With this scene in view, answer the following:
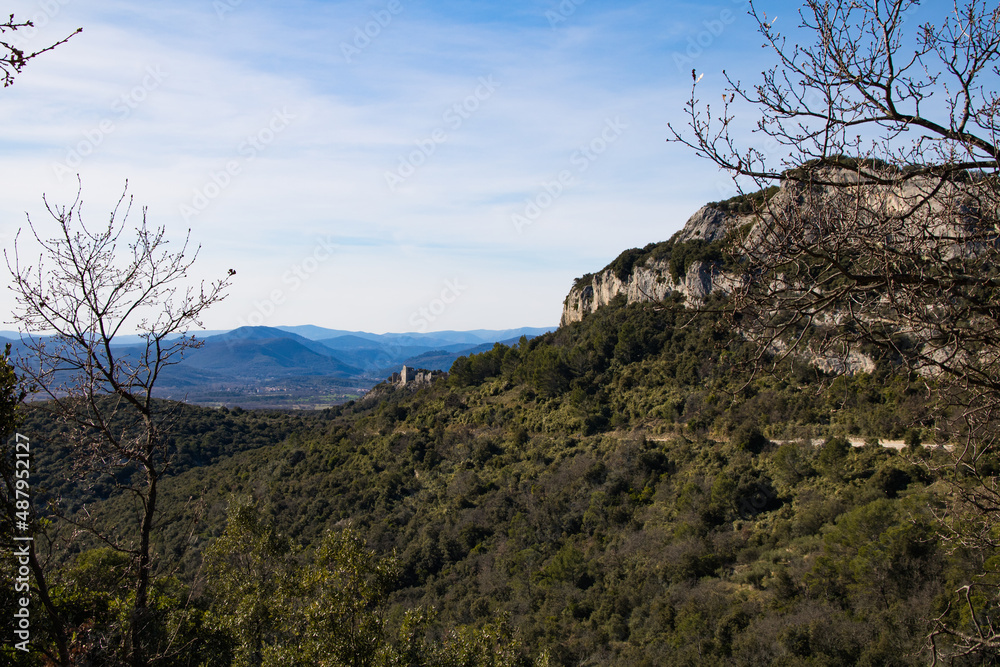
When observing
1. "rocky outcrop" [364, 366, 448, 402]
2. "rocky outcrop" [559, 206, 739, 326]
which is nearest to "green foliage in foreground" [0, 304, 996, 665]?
"rocky outcrop" [559, 206, 739, 326]

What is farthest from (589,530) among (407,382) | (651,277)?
(407,382)

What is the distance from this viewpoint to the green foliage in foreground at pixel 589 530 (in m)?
8.02

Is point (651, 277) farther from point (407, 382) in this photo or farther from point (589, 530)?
point (407, 382)

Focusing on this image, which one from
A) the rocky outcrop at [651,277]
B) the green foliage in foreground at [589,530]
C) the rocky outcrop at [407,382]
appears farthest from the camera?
the rocky outcrop at [407,382]

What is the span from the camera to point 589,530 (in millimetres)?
20766

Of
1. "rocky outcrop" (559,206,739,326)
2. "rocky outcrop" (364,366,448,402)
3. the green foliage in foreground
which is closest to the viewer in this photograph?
the green foliage in foreground

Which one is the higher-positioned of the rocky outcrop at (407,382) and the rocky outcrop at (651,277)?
the rocky outcrop at (651,277)

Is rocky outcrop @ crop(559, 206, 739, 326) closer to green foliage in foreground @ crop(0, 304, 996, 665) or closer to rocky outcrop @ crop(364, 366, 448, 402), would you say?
green foliage in foreground @ crop(0, 304, 996, 665)

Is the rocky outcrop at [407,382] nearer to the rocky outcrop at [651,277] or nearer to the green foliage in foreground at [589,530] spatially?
the rocky outcrop at [651,277]

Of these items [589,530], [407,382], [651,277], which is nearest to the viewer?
[589,530]

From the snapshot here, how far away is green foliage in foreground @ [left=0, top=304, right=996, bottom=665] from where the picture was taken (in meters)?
8.02

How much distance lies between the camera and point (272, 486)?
31.1 meters

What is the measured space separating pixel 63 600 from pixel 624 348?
27842 millimetres

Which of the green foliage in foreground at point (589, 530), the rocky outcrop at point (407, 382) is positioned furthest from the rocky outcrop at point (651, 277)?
the rocky outcrop at point (407, 382)
